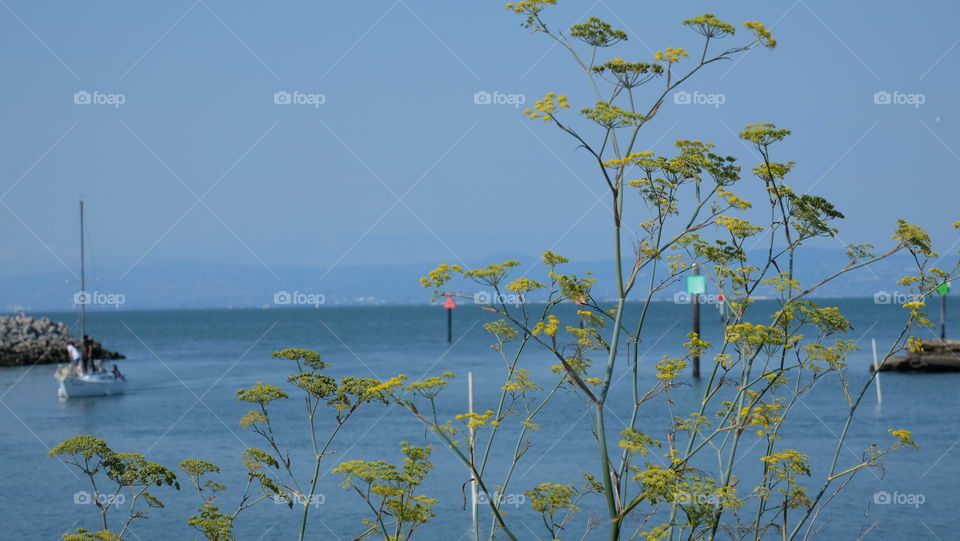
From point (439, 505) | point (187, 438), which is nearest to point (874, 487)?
point (439, 505)

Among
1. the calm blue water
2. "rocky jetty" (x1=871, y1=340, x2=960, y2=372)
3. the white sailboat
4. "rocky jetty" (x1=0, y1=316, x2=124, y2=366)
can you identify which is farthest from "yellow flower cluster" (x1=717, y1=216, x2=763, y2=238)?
"rocky jetty" (x1=0, y1=316, x2=124, y2=366)

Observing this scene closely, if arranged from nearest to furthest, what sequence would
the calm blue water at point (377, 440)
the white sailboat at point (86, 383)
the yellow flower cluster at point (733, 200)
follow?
the yellow flower cluster at point (733, 200) < the calm blue water at point (377, 440) < the white sailboat at point (86, 383)

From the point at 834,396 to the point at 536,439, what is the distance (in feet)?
62.7

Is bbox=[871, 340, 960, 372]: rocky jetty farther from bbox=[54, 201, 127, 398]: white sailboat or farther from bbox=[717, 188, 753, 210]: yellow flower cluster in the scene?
bbox=[717, 188, 753, 210]: yellow flower cluster

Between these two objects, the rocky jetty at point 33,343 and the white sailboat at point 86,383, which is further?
the rocky jetty at point 33,343

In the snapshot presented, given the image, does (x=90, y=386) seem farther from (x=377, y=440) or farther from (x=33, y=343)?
(x=33, y=343)

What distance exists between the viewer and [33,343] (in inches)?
3241

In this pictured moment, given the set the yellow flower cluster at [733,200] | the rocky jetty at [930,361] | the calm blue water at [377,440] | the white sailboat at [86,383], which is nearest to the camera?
the yellow flower cluster at [733,200]

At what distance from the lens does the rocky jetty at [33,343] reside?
3051 inches

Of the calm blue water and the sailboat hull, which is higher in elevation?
the sailboat hull

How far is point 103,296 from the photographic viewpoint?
3491 cm

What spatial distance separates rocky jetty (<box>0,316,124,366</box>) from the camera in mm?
77500

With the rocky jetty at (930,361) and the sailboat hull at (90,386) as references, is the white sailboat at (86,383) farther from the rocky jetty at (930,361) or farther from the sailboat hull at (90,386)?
the rocky jetty at (930,361)

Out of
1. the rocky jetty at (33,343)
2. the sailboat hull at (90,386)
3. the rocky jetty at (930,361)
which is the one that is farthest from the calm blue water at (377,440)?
the rocky jetty at (33,343)
